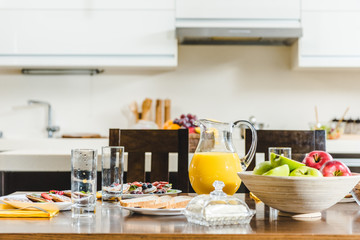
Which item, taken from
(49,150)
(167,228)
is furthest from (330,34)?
(167,228)

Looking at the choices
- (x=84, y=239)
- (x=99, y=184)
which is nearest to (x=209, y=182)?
(x=84, y=239)

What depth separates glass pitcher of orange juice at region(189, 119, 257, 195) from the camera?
3.89ft

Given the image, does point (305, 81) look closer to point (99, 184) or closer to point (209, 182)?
point (99, 184)

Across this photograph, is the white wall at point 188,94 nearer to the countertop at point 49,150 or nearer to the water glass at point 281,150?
the countertop at point 49,150

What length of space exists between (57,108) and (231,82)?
1.47 meters

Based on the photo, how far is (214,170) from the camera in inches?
46.6

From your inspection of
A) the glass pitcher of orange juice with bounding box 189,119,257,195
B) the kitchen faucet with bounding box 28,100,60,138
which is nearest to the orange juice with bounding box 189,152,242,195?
the glass pitcher of orange juice with bounding box 189,119,257,195

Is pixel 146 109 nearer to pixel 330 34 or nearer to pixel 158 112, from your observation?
pixel 158 112

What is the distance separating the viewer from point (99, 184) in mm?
2076

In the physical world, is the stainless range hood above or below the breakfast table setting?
above

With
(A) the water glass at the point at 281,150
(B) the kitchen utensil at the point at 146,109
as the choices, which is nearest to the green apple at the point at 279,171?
(A) the water glass at the point at 281,150

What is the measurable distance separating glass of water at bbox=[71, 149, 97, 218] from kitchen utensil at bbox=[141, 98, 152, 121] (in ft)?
9.07

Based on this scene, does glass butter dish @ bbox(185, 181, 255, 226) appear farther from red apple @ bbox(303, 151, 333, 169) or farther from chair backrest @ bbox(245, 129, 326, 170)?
chair backrest @ bbox(245, 129, 326, 170)

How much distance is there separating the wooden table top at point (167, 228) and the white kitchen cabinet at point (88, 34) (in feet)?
8.24
